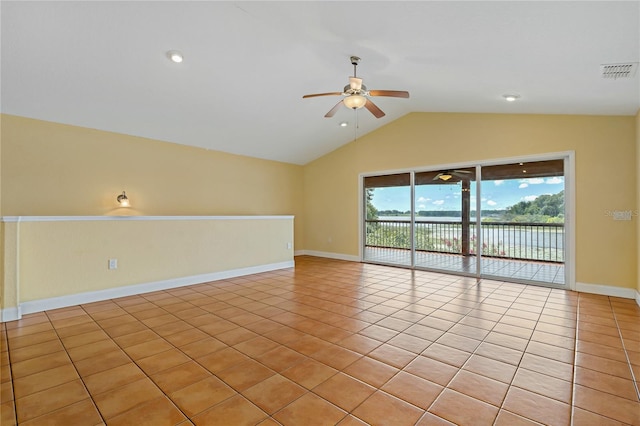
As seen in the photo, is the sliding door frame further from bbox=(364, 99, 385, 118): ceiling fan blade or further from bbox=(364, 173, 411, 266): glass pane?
bbox=(364, 99, 385, 118): ceiling fan blade

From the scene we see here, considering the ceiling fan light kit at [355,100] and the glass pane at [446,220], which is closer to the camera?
the ceiling fan light kit at [355,100]

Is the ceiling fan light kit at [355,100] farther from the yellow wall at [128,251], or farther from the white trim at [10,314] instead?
the white trim at [10,314]

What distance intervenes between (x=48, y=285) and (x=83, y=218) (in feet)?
2.84

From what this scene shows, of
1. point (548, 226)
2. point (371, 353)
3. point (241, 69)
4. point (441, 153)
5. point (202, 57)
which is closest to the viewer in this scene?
point (371, 353)

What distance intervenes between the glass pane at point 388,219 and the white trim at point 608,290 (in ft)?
8.97

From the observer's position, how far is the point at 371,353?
2.48 m

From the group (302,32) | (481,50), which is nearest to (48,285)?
(302,32)

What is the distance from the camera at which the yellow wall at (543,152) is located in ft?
13.3

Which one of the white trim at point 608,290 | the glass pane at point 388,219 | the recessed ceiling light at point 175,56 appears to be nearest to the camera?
the recessed ceiling light at point 175,56

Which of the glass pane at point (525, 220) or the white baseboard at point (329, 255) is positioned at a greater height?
the glass pane at point (525, 220)

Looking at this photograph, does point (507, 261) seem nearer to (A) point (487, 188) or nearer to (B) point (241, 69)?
(A) point (487, 188)

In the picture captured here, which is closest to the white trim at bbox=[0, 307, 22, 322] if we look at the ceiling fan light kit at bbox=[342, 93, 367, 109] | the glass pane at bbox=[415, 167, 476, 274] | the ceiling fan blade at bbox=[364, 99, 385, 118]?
the ceiling fan light kit at bbox=[342, 93, 367, 109]

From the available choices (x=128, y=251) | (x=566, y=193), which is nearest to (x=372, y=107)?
(x=566, y=193)

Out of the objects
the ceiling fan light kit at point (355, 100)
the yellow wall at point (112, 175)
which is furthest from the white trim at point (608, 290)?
the yellow wall at point (112, 175)
